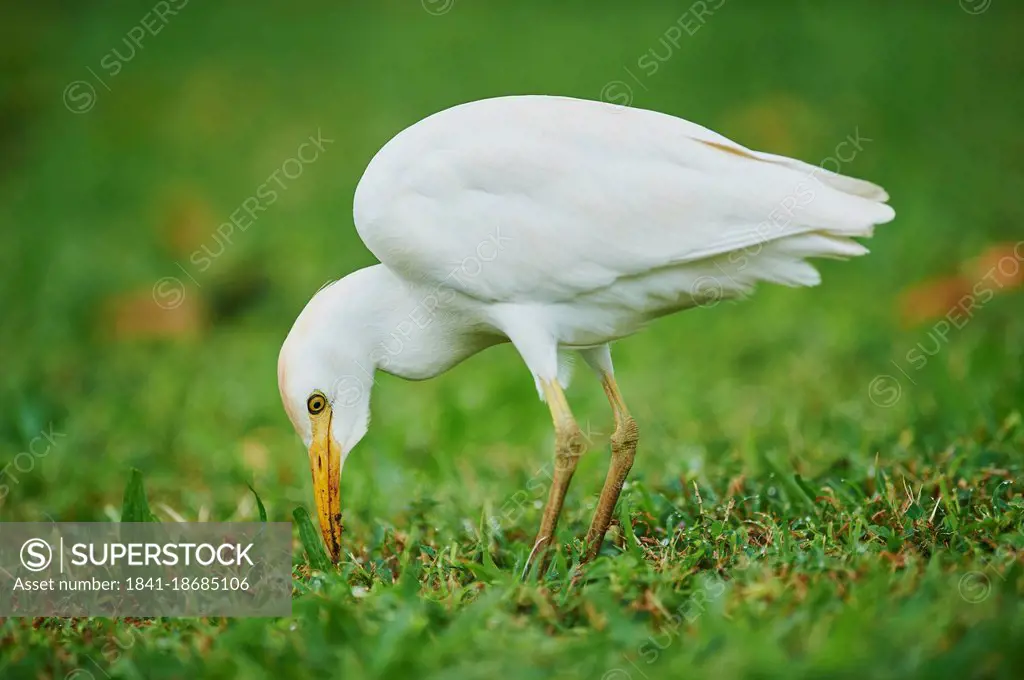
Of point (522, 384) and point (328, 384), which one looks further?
point (522, 384)

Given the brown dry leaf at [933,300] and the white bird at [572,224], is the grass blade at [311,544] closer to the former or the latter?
the white bird at [572,224]

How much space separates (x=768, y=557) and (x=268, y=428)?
12.1 feet

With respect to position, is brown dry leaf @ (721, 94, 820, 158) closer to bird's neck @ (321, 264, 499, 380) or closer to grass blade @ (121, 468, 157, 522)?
bird's neck @ (321, 264, 499, 380)

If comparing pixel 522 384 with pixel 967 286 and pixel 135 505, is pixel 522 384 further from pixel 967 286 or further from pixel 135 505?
pixel 135 505

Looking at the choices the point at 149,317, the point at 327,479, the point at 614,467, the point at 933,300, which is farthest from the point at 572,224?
the point at 149,317

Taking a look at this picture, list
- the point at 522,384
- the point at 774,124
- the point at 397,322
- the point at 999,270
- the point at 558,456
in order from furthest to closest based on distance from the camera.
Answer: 1. the point at 774,124
2. the point at 999,270
3. the point at 522,384
4. the point at 397,322
5. the point at 558,456

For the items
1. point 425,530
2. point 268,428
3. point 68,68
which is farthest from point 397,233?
point 68,68

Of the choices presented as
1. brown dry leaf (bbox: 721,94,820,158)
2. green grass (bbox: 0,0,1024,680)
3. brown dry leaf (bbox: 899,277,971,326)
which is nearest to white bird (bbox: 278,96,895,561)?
green grass (bbox: 0,0,1024,680)

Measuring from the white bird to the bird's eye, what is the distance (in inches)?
0.4

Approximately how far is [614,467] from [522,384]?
8.83 feet

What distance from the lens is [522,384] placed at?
270 inches

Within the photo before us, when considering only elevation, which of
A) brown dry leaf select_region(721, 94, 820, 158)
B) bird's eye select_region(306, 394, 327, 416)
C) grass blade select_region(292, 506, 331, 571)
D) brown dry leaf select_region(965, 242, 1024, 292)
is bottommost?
grass blade select_region(292, 506, 331, 571)

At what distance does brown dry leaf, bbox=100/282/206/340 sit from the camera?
811 cm

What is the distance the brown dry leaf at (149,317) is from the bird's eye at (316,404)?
435cm
